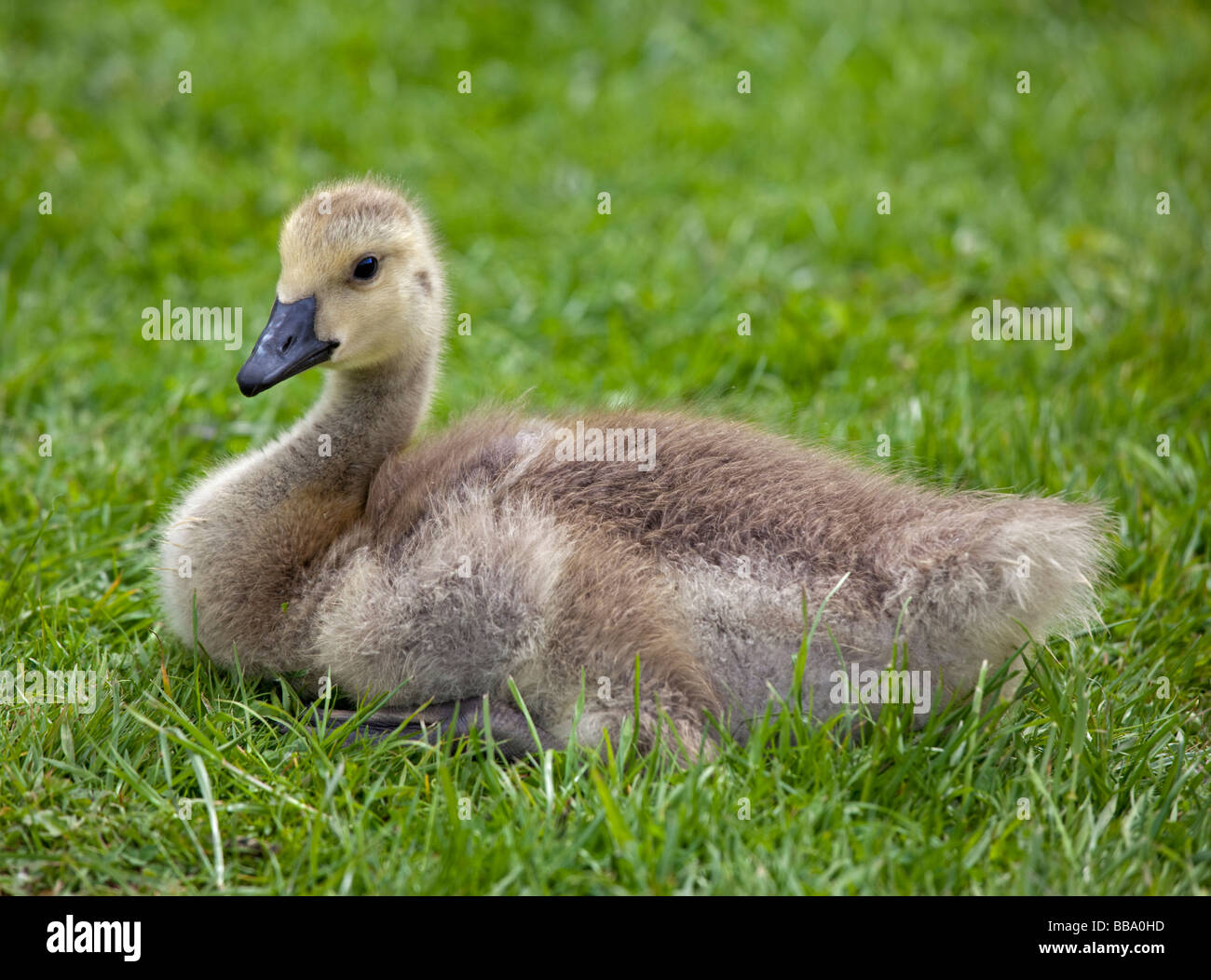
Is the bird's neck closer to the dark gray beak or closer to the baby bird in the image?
the baby bird

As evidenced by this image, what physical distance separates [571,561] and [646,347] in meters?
2.42

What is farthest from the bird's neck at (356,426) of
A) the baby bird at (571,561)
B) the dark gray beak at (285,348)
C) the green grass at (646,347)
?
the green grass at (646,347)

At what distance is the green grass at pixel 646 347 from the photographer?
8.27 ft

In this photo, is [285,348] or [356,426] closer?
[285,348]

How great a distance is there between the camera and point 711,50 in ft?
24.6

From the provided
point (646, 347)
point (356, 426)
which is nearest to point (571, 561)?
point (356, 426)

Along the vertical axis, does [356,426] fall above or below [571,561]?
above

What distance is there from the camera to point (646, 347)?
5090 mm

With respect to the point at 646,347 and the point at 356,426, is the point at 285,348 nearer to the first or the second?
the point at 356,426

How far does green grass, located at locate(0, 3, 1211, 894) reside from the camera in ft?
8.27
